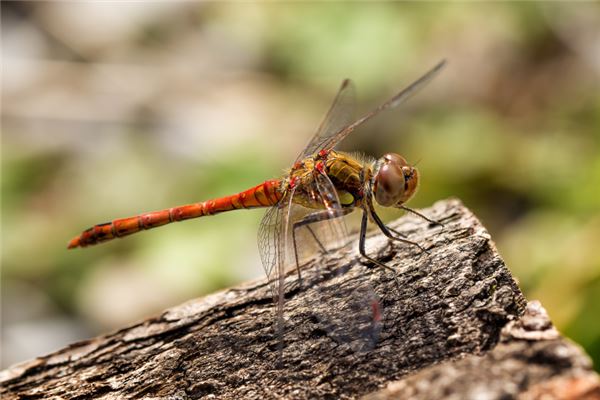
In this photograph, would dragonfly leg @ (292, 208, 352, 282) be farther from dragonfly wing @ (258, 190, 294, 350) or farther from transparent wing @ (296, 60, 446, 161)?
transparent wing @ (296, 60, 446, 161)

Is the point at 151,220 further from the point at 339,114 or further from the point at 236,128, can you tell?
the point at 236,128

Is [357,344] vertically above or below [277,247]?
below

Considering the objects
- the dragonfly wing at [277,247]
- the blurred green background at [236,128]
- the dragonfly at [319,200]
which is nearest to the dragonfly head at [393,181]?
the dragonfly at [319,200]

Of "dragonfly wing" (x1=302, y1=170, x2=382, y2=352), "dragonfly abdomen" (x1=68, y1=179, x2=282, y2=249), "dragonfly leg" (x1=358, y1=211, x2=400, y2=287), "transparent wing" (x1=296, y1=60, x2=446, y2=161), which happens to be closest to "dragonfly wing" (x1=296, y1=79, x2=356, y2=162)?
"transparent wing" (x1=296, y1=60, x2=446, y2=161)

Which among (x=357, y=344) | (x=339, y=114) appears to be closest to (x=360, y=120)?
(x=339, y=114)

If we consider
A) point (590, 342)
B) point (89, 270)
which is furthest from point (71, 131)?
point (590, 342)

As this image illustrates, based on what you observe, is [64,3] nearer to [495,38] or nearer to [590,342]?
[495,38]

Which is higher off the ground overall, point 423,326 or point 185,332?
point 185,332
